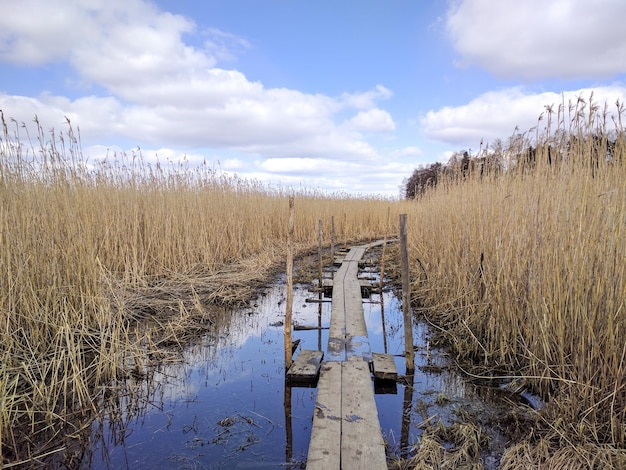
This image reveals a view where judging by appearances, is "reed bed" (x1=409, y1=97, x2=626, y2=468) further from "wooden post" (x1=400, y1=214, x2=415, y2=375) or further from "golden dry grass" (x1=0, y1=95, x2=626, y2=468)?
"wooden post" (x1=400, y1=214, x2=415, y2=375)

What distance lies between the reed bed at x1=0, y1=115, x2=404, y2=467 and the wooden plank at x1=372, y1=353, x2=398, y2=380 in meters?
1.96

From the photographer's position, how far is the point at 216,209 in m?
7.36

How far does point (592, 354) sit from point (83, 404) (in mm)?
3244

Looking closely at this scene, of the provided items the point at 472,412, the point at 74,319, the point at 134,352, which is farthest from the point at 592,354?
the point at 74,319

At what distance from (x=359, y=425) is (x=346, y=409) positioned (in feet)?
0.66

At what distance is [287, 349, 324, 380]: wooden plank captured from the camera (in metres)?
3.06

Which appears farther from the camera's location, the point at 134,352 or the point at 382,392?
the point at 134,352

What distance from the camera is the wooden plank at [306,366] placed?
3064mm

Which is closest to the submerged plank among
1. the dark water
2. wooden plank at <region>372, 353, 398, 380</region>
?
the dark water

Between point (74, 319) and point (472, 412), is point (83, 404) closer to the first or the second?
point (74, 319)

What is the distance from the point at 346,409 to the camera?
2.47 m

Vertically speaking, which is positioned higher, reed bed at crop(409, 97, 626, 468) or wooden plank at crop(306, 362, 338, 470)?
reed bed at crop(409, 97, 626, 468)

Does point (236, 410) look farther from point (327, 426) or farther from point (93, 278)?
point (93, 278)

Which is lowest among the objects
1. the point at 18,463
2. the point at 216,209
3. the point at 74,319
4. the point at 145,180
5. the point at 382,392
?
the point at 382,392
